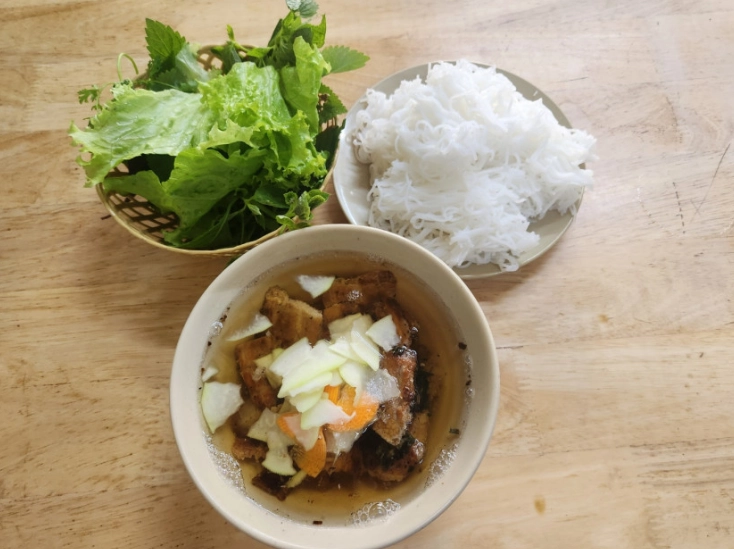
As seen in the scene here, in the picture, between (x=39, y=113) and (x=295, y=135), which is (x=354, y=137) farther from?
(x=39, y=113)

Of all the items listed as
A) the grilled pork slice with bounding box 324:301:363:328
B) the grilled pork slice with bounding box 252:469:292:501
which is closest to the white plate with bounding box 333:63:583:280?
the grilled pork slice with bounding box 324:301:363:328

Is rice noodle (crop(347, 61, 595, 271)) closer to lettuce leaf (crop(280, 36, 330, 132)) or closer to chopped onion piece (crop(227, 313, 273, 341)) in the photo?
lettuce leaf (crop(280, 36, 330, 132))

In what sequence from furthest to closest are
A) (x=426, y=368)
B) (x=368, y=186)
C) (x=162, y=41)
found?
(x=368, y=186), (x=162, y=41), (x=426, y=368)

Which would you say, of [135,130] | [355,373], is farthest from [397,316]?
[135,130]

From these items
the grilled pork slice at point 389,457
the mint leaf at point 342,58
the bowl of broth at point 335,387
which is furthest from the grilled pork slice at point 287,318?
the mint leaf at point 342,58

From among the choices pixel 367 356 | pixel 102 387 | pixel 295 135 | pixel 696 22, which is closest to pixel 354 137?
pixel 295 135

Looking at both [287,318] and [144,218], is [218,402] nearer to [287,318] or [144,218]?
[287,318]
